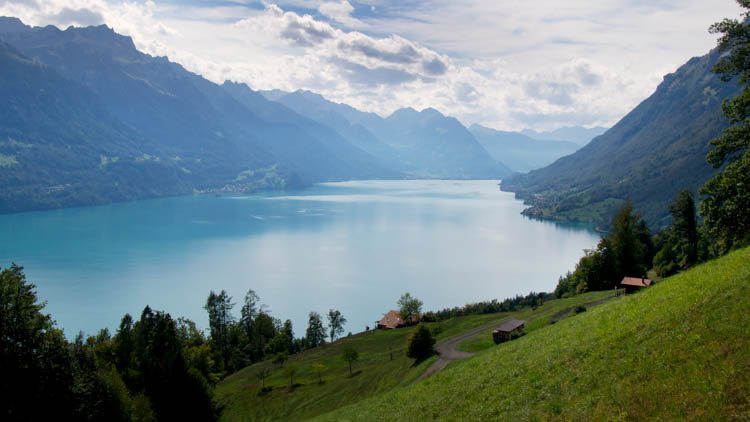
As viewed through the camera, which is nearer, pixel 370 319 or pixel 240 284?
pixel 370 319

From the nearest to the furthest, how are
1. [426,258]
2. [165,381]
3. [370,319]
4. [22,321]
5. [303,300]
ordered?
[22,321] < [165,381] < [370,319] < [303,300] < [426,258]

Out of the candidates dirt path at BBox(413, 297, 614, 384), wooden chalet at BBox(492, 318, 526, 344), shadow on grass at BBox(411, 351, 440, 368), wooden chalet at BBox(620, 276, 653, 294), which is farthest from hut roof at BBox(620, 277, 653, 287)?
shadow on grass at BBox(411, 351, 440, 368)

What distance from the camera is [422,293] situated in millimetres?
112938

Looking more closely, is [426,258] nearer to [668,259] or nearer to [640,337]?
[668,259]

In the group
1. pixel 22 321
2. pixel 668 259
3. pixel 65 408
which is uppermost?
pixel 22 321

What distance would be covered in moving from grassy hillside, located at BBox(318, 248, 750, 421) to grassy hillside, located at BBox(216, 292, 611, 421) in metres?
16.1

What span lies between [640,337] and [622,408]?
4.86m

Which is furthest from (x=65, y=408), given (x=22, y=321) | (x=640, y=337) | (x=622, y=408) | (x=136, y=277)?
(x=136, y=277)

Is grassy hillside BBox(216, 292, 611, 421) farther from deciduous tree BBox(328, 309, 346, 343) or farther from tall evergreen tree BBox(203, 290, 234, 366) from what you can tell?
tall evergreen tree BBox(203, 290, 234, 366)

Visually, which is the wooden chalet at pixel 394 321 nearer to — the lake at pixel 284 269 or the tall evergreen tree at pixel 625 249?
the lake at pixel 284 269

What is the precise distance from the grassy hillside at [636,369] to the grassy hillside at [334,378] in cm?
1612

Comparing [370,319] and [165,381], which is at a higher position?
[165,381]

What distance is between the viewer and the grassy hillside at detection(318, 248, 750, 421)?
13.0 metres

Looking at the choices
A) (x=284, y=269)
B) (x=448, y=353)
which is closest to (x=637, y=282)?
(x=448, y=353)
